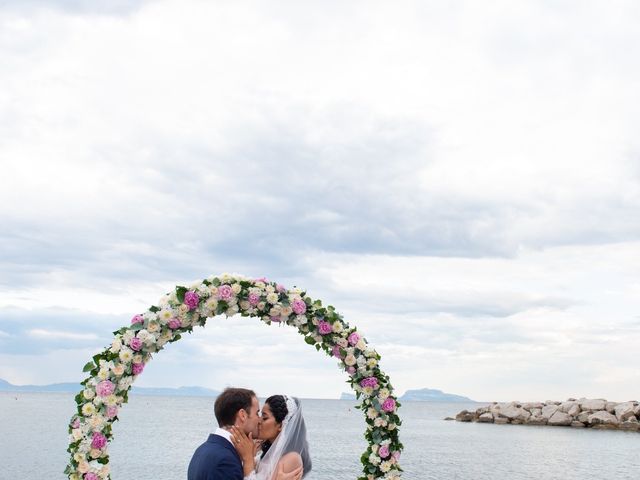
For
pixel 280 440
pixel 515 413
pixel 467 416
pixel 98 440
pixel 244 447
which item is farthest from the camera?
pixel 467 416

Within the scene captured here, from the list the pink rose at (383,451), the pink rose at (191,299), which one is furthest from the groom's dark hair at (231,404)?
the pink rose at (383,451)

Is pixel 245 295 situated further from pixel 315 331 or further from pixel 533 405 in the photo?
pixel 533 405

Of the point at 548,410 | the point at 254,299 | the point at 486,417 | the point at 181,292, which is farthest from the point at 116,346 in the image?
the point at 486,417

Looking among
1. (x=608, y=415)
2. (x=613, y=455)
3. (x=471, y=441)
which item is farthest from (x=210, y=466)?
(x=608, y=415)

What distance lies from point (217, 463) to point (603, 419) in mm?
77111

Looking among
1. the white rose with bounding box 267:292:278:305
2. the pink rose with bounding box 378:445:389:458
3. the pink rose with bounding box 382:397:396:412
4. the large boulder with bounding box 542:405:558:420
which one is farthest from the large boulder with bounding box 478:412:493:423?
the white rose with bounding box 267:292:278:305

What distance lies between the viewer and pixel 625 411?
74875 mm

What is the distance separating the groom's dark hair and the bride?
479mm

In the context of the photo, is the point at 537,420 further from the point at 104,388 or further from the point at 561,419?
the point at 104,388

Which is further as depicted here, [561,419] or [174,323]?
[561,419]

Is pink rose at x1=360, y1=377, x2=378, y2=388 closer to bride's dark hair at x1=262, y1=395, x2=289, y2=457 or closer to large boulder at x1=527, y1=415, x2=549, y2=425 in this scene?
bride's dark hair at x1=262, y1=395, x2=289, y2=457

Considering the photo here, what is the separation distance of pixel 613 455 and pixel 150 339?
5227 cm

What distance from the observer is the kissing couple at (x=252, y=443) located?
243 inches

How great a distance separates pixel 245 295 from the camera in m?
8.41
